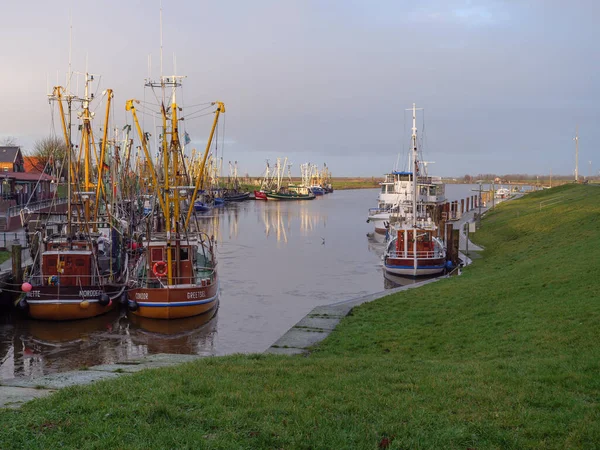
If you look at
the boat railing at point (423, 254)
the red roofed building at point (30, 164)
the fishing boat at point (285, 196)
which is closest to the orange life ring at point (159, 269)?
the boat railing at point (423, 254)

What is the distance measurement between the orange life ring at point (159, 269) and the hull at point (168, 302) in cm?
94

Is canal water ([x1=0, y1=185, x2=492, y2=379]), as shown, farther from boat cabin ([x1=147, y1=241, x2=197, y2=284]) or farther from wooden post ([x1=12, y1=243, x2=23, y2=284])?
boat cabin ([x1=147, y1=241, x2=197, y2=284])

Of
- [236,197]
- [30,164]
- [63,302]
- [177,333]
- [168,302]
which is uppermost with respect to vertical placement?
[30,164]

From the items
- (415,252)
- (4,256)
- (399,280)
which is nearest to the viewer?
(4,256)

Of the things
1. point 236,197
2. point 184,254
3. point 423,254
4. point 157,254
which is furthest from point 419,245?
point 236,197

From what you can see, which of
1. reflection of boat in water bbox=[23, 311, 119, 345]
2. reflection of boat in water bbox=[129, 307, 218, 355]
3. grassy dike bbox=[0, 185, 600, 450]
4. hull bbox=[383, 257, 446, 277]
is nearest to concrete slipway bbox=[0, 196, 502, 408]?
grassy dike bbox=[0, 185, 600, 450]

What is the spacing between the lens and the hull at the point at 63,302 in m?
26.9

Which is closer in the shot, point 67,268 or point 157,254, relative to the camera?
point 67,268

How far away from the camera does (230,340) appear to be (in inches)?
988

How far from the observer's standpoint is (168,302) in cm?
2781

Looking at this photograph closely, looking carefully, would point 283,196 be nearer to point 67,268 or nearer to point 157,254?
point 157,254

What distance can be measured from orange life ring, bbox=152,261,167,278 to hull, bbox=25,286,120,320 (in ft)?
8.42

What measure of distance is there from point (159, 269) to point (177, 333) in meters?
3.44

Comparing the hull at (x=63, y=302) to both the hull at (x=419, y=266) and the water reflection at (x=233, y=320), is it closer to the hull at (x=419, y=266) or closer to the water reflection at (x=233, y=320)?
the water reflection at (x=233, y=320)
